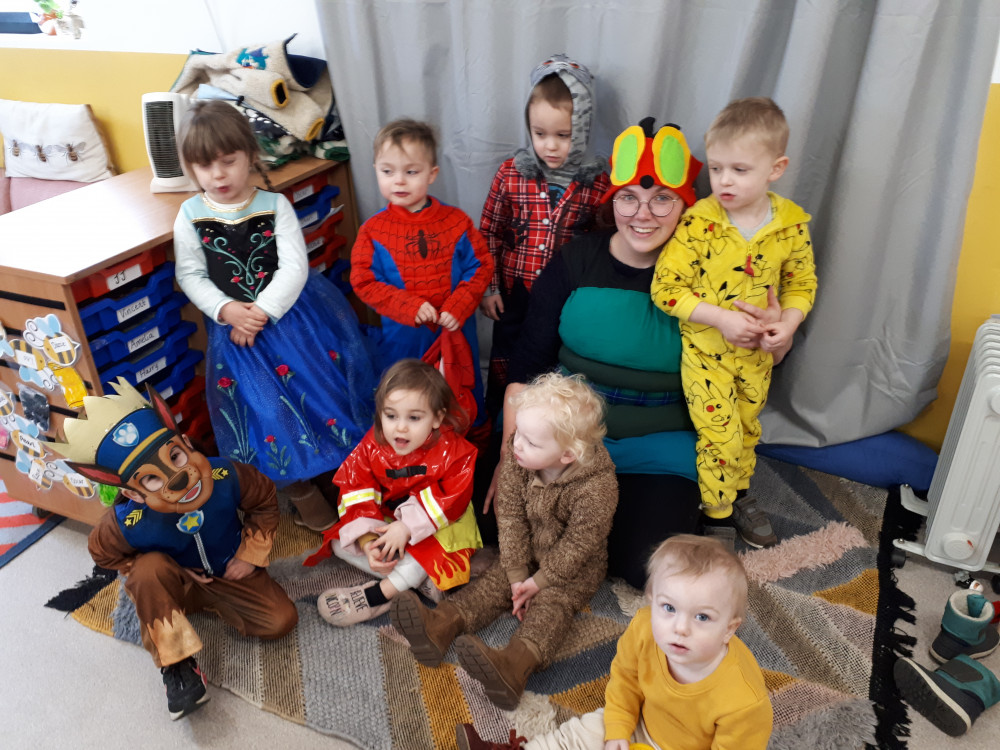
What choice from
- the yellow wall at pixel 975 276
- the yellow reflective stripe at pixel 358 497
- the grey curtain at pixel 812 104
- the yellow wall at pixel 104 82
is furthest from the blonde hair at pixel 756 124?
the yellow wall at pixel 104 82

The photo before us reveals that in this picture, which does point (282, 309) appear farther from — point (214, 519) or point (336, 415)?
point (214, 519)

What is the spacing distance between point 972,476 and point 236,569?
1595 millimetres

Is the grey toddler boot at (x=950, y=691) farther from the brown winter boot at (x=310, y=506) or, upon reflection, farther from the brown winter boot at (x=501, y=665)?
the brown winter boot at (x=310, y=506)

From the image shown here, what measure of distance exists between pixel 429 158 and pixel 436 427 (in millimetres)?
677

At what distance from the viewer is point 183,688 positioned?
1.51m

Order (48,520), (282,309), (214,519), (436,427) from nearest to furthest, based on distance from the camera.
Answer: (214,519)
(436,427)
(282,309)
(48,520)

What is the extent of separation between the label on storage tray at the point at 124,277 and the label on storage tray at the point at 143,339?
12 cm

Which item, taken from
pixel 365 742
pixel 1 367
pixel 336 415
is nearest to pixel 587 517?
pixel 365 742

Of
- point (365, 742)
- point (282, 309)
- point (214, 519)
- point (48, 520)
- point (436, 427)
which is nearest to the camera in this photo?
point (365, 742)

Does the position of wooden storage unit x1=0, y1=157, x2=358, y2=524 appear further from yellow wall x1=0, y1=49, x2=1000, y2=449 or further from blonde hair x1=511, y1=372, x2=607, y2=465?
blonde hair x1=511, y1=372, x2=607, y2=465

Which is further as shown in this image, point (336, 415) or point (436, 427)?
point (336, 415)

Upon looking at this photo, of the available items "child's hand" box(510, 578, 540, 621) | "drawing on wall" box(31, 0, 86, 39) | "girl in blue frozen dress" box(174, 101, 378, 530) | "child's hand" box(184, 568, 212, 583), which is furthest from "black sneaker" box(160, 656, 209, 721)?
"drawing on wall" box(31, 0, 86, 39)

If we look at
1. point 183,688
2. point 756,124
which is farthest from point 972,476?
point 183,688

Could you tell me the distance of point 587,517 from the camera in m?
1.61
